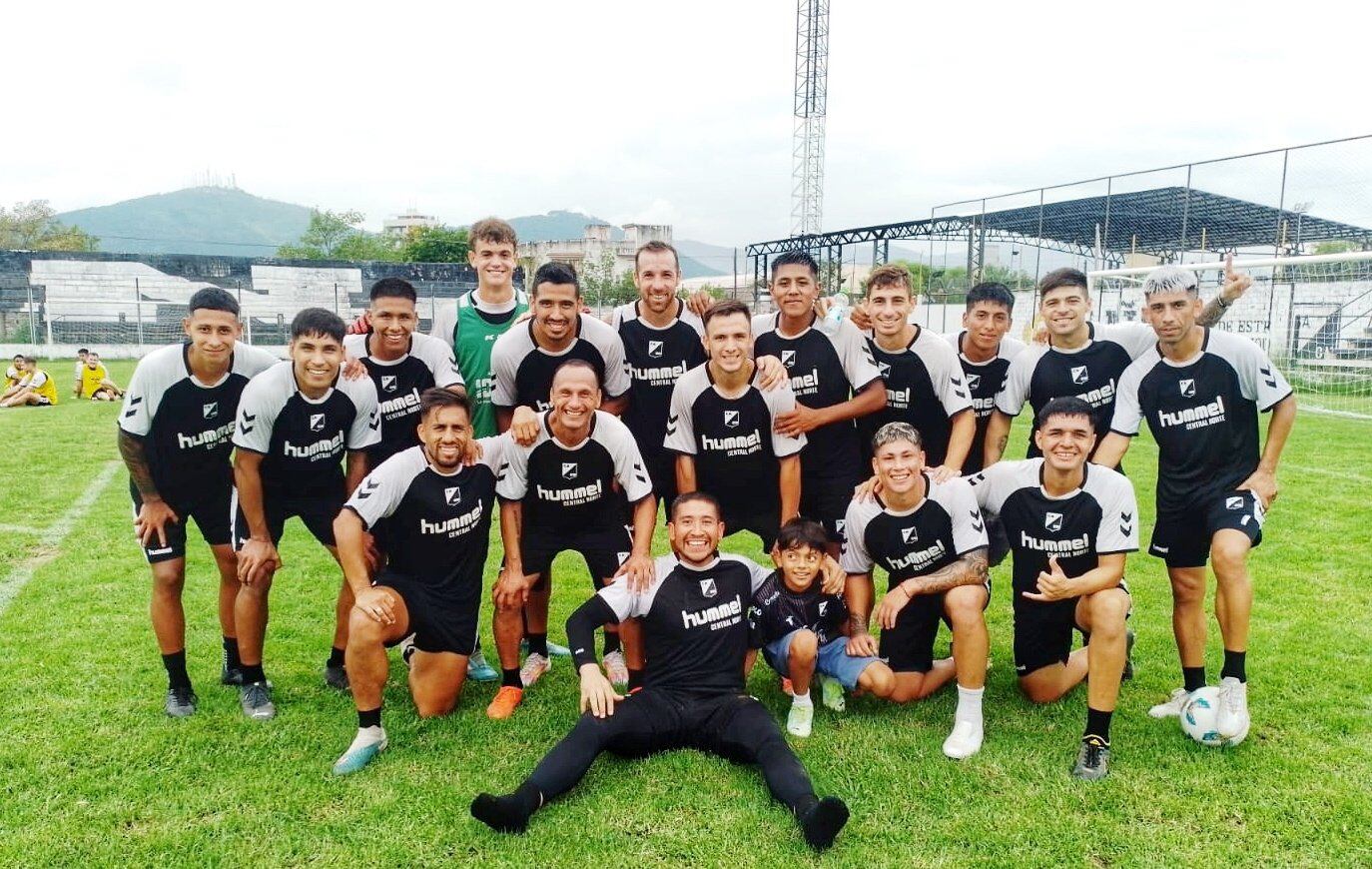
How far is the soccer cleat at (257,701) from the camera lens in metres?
4.07

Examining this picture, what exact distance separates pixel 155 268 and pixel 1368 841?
37089mm

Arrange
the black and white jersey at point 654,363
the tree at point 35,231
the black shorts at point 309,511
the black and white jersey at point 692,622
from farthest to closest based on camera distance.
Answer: the tree at point 35,231, the black and white jersey at point 654,363, the black shorts at point 309,511, the black and white jersey at point 692,622

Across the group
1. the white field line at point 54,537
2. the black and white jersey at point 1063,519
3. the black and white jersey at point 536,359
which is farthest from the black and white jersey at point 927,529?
the white field line at point 54,537

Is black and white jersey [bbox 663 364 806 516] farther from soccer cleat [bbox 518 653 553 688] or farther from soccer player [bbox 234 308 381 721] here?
soccer player [bbox 234 308 381 721]

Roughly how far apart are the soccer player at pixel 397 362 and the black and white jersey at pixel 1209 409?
11.6 ft

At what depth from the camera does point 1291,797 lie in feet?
10.8

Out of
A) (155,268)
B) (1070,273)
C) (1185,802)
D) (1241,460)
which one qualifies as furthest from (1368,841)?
(155,268)

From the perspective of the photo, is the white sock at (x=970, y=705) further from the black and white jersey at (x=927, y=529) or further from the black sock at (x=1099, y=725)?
the black and white jersey at (x=927, y=529)

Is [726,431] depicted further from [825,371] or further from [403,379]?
[403,379]

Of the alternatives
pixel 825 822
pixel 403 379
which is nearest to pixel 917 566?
pixel 825 822

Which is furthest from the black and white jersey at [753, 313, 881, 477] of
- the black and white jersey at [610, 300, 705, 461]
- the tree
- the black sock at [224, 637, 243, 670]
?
the tree

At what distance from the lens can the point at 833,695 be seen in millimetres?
4180

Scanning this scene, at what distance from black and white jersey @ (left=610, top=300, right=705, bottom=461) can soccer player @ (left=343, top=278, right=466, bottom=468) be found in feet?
3.24

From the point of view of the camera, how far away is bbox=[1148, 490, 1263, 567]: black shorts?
13.0 feet
